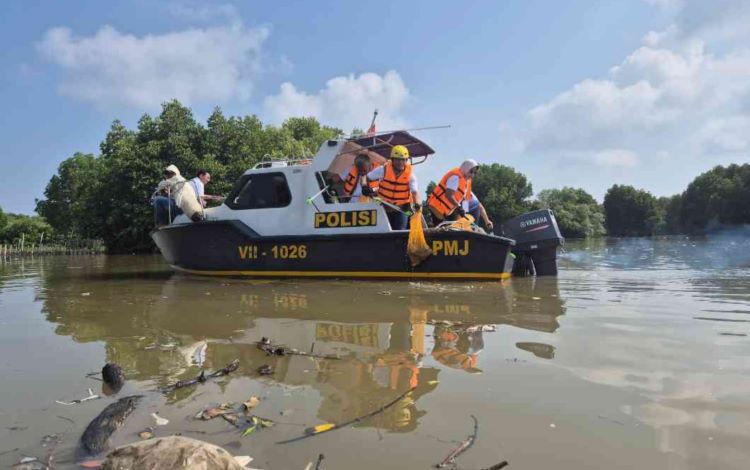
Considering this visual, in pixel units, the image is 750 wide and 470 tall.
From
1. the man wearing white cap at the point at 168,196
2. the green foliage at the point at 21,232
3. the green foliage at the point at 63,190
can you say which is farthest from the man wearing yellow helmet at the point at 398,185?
the green foliage at the point at 21,232

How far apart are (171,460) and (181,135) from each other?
87.0 feet

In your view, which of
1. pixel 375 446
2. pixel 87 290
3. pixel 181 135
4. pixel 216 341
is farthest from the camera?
pixel 181 135

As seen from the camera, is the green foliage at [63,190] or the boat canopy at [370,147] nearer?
the boat canopy at [370,147]

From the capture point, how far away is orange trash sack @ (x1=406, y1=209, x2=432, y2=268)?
846 cm

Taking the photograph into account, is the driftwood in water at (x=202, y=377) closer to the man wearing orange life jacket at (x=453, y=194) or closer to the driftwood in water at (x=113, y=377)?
the driftwood in water at (x=113, y=377)

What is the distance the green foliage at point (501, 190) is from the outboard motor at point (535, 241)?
46.7 metres

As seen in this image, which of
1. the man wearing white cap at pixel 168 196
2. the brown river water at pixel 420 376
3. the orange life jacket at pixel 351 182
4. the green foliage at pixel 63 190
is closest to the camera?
the brown river water at pixel 420 376

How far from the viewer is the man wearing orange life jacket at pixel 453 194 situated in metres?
9.37

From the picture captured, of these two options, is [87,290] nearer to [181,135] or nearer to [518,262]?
[518,262]

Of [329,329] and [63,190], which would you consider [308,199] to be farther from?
[63,190]

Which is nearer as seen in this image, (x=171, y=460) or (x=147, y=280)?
(x=171, y=460)

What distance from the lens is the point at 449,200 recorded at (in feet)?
31.1

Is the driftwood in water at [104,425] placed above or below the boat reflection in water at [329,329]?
below

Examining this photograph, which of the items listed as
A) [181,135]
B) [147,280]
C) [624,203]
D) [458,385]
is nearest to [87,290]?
[147,280]
